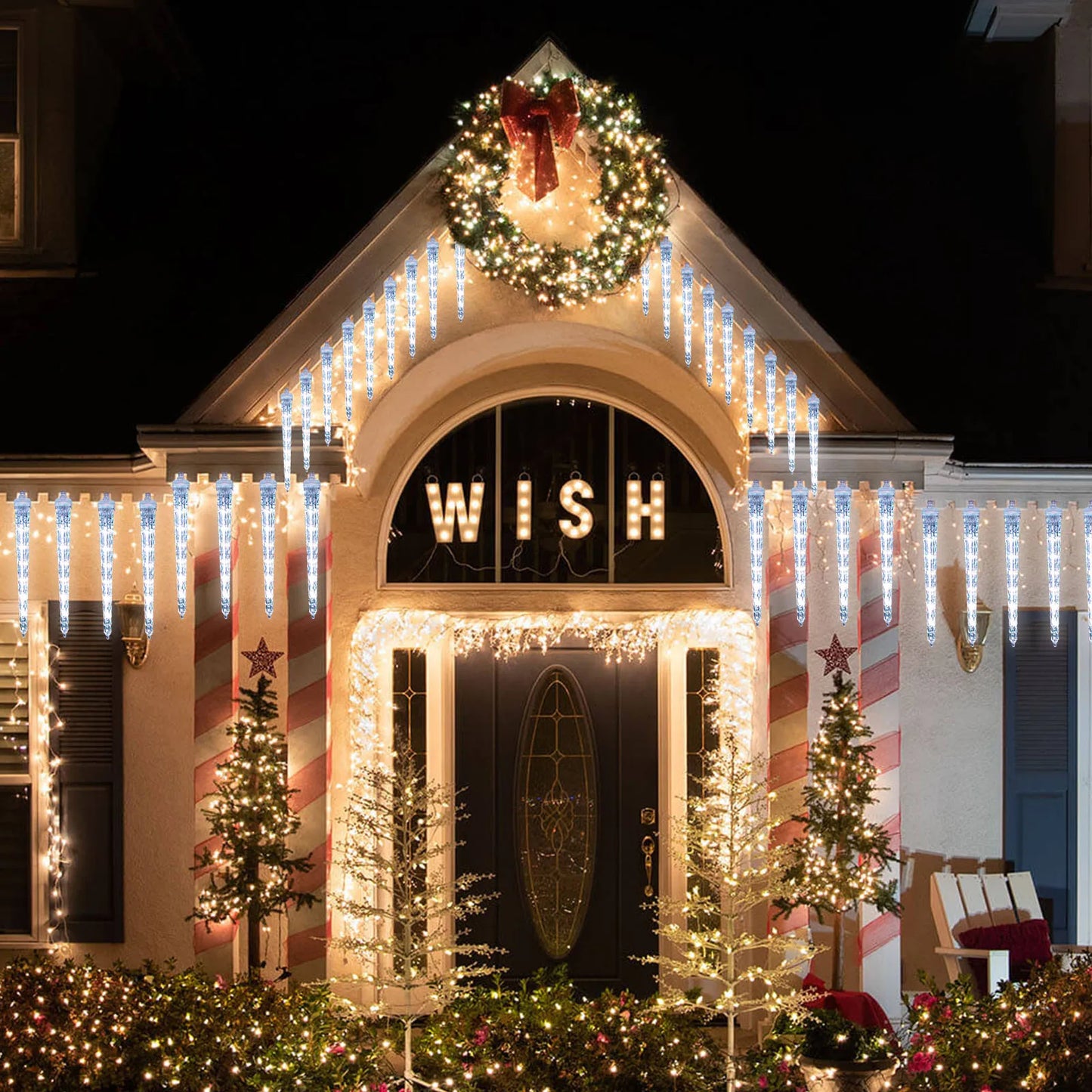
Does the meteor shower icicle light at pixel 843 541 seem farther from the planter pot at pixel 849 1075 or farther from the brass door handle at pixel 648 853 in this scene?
the planter pot at pixel 849 1075

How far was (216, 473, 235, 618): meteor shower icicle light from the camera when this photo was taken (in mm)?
9344

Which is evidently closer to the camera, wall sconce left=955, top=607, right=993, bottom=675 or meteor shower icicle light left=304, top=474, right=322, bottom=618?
meteor shower icicle light left=304, top=474, right=322, bottom=618

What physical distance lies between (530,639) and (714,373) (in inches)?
93.7

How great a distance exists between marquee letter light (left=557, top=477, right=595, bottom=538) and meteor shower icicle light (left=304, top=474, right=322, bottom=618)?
1.83m

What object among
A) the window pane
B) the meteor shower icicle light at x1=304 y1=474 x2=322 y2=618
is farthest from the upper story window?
the window pane

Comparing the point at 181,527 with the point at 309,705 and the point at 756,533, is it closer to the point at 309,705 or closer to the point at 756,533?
the point at 309,705

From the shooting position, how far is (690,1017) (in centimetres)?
937

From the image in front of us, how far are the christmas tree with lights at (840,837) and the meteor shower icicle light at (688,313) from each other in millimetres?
2481

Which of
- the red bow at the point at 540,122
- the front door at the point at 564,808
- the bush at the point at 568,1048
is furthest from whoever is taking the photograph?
the front door at the point at 564,808

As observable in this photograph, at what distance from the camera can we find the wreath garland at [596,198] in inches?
363

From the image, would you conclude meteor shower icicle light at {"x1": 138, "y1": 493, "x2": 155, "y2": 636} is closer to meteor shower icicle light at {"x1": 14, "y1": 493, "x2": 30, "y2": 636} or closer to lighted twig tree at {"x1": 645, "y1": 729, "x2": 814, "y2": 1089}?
meteor shower icicle light at {"x1": 14, "y1": 493, "x2": 30, "y2": 636}

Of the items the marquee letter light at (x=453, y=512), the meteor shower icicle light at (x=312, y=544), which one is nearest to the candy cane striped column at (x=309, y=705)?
the meteor shower icicle light at (x=312, y=544)

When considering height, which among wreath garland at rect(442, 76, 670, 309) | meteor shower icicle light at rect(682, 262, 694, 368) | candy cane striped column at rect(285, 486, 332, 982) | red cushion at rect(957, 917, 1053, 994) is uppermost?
wreath garland at rect(442, 76, 670, 309)

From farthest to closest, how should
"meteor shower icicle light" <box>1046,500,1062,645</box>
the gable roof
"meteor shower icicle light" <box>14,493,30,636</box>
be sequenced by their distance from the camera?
"meteor shower icicle light" <box>1046,500,1062,645</box> < "meteor shower icicle light" <box>14,493,30,636</box> < the gable roof
